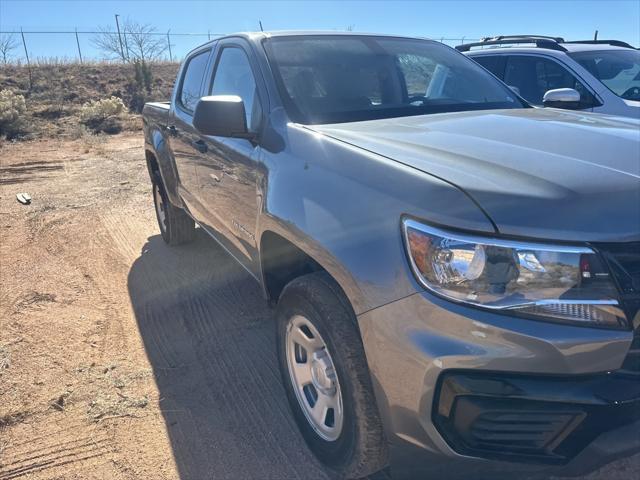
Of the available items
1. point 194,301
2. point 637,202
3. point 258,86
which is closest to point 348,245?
point 637,202

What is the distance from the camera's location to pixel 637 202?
5.27ft

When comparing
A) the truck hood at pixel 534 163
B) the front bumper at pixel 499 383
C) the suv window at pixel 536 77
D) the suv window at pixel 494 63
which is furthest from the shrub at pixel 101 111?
the front bumper at pixel 499 383

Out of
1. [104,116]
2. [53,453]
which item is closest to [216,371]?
[53,453]

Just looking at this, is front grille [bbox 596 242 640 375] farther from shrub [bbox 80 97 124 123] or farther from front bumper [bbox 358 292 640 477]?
shrub [bbox 80 97 124 123]

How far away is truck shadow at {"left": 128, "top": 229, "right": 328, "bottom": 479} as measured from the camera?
2.53 m

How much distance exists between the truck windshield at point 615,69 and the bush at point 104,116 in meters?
15.4

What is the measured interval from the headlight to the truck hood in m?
0.05

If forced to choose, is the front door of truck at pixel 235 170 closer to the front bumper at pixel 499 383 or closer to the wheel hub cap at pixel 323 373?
the wheel hub cap at pixel 323 373

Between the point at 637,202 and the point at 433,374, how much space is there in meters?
0.79

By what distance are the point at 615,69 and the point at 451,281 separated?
607 cm

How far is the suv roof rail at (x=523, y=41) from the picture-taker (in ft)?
21.7

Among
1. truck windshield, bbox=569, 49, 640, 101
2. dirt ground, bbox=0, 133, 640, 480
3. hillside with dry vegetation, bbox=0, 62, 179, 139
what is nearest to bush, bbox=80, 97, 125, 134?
hillside with dry vegetation, bbox=0, 62, 179, 139

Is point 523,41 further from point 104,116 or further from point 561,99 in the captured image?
point 104,116

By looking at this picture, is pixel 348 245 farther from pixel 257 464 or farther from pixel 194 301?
pixel 194 301
